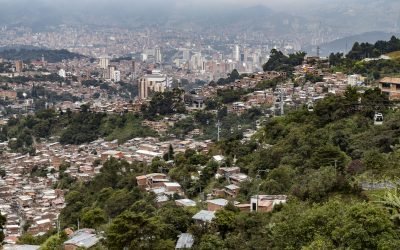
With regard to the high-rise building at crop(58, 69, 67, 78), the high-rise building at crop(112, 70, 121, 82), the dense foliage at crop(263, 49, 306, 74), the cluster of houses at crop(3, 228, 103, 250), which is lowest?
the cluster of houses at crop(3, 228, 103, 250)

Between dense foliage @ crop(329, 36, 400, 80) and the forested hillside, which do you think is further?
dense foliage @ crop(329, 36, 400, 80)

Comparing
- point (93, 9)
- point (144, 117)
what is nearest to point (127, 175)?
point (144, 117)

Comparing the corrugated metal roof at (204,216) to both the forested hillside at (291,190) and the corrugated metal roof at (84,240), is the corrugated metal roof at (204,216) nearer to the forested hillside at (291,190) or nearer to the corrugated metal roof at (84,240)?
the forested hillside at (291,190)

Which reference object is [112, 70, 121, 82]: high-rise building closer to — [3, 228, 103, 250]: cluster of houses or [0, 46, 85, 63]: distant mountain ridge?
[0, 46, 85, 63]: distant mountain ridge

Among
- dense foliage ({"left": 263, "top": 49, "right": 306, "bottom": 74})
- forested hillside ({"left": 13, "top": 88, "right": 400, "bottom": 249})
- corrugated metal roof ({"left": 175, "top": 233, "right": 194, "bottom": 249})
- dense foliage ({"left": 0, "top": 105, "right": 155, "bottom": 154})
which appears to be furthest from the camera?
dense foliage ({"left": 263, "top": 49, "right": 306, "bottom": 74})

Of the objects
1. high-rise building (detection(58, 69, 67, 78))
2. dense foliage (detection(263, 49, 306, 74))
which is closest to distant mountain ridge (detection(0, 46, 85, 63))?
high-rise building (detection(58, 69, 67, 78))

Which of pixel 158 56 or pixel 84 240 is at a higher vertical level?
pixel 158 56

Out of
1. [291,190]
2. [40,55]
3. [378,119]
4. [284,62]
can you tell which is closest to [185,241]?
[291,190]

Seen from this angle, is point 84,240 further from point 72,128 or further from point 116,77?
point 116,77

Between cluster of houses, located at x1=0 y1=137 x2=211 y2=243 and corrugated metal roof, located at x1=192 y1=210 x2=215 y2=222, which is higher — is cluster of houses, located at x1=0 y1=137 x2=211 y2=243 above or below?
below

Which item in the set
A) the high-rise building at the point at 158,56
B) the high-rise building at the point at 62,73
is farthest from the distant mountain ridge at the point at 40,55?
the high-rise building at the point at 62,73

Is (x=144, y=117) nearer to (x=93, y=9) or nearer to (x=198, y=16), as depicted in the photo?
(x=198, y=16)

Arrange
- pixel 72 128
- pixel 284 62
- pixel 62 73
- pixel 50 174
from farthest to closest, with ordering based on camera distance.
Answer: pixel 62 73 < pixel 284 62 < pixel 72 128 < pixel 50 174
